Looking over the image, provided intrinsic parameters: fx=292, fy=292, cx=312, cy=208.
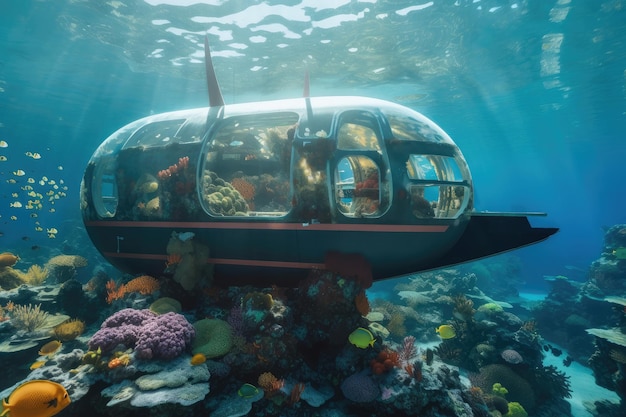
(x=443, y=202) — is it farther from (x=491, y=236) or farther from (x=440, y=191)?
(x=491, y=236)

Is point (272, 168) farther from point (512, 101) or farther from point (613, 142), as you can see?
point (613, 142)

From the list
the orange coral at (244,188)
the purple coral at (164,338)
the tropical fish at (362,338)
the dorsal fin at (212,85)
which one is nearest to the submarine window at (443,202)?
the tropical fish at (362,338)

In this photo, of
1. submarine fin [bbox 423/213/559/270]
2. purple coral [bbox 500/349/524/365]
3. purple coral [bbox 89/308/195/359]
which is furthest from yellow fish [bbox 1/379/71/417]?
purple coral [bbox 500/349/524/365]

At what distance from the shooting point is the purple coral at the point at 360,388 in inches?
166

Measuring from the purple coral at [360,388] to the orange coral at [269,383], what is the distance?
3.22ft

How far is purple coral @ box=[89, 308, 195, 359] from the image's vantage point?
412cm

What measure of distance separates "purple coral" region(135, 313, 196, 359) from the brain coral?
16 cm

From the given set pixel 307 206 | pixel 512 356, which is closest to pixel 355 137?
pixel 307 206

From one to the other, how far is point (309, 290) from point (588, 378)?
12956 millimetres

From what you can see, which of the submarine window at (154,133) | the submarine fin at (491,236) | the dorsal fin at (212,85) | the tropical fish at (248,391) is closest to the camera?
the tropical fish at (248,391)

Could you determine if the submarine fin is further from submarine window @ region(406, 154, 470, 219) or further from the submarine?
submarine window @ region(406, 154, 470, 219)

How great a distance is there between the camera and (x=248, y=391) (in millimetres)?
4062

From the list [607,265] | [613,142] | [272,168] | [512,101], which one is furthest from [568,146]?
[272,168]

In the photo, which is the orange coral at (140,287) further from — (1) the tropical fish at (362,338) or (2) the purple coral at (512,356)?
(2) the purple coral at (512,356)
